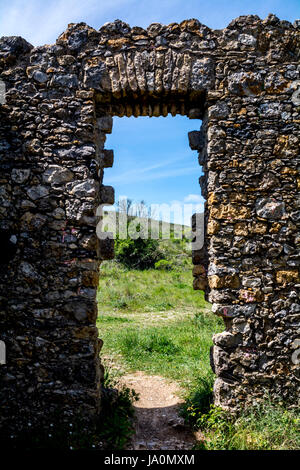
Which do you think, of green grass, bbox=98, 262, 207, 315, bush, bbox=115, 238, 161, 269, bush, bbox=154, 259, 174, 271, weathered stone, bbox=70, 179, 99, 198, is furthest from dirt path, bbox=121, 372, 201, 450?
bush, bbox=115, 238, 161, 269

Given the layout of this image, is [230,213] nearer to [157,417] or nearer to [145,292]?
[157,417]

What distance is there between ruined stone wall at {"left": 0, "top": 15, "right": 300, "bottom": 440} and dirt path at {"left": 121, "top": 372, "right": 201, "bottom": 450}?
2.04ft

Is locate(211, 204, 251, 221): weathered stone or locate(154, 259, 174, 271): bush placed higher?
locate(211, 204, 251, 221): weathered stone

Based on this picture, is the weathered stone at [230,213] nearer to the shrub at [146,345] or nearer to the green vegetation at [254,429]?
the green vegetation at [254,429]

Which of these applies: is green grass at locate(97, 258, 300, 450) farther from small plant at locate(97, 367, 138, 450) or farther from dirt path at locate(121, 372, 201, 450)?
dirt path at locate(121, 372, 201, 450)

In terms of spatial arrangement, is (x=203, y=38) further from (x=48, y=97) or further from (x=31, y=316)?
(x=31, y=316)

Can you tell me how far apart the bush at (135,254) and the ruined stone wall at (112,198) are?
46.6 feet

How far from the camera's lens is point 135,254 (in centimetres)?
1831

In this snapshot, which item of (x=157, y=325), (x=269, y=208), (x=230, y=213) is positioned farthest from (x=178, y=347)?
(x=269, y=208)

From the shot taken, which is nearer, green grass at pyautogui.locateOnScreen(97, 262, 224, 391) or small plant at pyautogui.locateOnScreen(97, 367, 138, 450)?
small plant at pyautogui.locateOnScreen(97, 367, 138, 450)

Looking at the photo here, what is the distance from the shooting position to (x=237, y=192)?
380 cm

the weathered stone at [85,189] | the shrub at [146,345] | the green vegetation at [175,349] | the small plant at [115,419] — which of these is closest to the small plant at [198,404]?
the green vegetation at [175,349]

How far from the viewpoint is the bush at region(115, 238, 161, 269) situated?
18156 millimetres

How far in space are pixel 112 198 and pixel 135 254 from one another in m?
14.4
